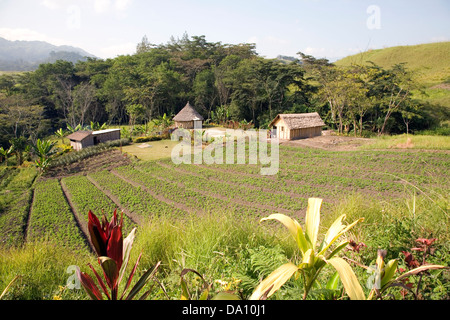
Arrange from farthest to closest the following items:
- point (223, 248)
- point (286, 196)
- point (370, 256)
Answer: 1. point (286, 196)
2. point (223, 248)
3. point (370, 256)

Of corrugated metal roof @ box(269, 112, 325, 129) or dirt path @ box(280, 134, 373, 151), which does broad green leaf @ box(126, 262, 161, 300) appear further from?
corrugated metal roof @ box(269, 112, 325, 129)

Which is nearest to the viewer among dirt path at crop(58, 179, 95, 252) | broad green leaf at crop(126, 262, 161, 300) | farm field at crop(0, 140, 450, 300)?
broad green leaf at crop(126, 262, 161, 300)

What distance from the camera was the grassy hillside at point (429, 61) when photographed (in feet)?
78.9

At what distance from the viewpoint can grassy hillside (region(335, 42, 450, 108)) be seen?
78.9 ft

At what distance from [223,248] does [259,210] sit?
6.49 meters

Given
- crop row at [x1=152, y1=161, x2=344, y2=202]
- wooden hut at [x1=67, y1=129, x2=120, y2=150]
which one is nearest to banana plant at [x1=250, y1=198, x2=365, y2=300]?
crop row at [x1=152, y1=161, x2=344, y2=202]

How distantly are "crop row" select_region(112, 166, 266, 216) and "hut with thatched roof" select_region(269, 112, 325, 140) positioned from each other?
9.57 m

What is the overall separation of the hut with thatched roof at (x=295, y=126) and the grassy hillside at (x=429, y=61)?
8.44m

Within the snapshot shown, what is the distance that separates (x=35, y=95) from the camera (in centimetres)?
2859

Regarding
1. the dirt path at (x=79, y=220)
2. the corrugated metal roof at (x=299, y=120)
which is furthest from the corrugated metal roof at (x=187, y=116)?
the dirt path at (x=79, y=220)

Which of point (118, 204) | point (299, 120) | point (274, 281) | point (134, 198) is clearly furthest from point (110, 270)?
point (299, 120)

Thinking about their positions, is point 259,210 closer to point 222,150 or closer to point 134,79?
point 222,150

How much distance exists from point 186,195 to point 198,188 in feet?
2.60
